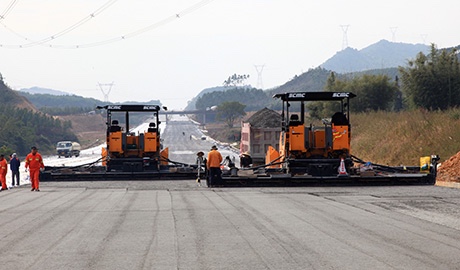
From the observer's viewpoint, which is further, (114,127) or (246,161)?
(246,161)

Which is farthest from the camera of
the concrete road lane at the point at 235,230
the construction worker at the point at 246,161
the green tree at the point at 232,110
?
the green tree at the point at 232,110

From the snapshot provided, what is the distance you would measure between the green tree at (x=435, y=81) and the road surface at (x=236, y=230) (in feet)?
106

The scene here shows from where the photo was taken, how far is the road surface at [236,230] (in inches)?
380

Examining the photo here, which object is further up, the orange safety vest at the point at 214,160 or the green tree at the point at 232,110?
the green tree at the point at 232,110

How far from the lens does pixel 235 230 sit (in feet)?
40.8

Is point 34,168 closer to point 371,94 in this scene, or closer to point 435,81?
point 435,81

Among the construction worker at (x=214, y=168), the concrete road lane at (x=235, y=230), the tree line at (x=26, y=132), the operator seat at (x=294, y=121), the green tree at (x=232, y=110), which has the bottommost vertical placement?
the concrete road lane at (x=235, y=230)

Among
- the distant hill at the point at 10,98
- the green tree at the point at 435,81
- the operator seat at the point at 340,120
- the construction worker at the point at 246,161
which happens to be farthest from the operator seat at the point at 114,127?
the distant hill at the point at 10,98

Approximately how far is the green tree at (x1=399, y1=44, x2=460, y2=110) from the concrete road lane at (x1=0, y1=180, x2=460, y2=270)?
106ft

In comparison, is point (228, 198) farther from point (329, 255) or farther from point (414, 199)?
point (329, 255)

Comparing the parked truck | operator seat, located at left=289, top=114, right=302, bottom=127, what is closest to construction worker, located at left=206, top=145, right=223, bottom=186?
operator seat, located at left=289, top=114, right=302, bottom=127

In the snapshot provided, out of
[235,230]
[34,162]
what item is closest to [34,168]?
[34,162]

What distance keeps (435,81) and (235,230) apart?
1650 inches

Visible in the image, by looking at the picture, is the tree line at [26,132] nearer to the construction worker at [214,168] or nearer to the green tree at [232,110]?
the green tree at [232,110]
